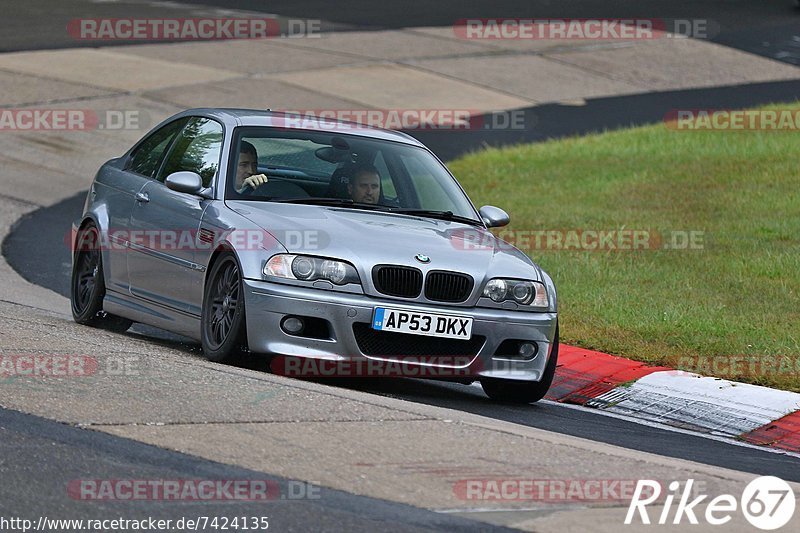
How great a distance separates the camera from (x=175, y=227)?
9.20 metres

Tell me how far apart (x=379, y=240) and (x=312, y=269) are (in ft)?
1.48

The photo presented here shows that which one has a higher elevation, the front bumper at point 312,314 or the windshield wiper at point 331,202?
the windshield wiper at point 331,202

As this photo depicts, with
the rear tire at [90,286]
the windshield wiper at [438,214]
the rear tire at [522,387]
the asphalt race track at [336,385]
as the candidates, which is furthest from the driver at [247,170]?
the rear tire at [522,387]

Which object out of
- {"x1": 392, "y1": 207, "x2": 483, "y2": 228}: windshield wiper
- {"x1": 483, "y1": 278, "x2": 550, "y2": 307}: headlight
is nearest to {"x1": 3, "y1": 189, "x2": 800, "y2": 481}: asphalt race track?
{"x1": 483, "y1": 278, "x2": 550, "y2": 307}: headlight

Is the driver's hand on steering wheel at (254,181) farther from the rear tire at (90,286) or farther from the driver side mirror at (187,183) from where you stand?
the rear tire at (90,286)

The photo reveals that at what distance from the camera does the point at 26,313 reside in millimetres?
9945

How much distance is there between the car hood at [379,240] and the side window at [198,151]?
0.55 meters

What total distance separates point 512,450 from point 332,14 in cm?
2513

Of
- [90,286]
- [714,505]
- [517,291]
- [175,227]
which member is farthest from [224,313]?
[714,505]

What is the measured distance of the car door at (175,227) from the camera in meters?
9.00

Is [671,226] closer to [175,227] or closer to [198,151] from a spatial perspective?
[198,151]

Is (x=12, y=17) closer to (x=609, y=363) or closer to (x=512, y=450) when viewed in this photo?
(x=609, y=363)

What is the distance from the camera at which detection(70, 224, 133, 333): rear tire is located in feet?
33.1

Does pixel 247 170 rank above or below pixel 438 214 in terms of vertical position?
above
